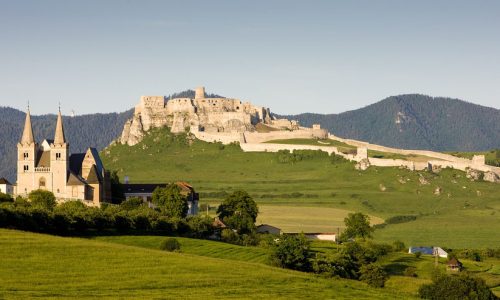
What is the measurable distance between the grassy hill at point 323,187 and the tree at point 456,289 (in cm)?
4349

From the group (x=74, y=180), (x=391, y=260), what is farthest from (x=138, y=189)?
(x=391, y=260)

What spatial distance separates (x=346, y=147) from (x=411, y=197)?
35.3m

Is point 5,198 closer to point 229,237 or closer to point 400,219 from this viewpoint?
point 229,237

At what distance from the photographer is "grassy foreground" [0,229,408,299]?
62062 millimetres

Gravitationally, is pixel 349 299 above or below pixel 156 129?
below

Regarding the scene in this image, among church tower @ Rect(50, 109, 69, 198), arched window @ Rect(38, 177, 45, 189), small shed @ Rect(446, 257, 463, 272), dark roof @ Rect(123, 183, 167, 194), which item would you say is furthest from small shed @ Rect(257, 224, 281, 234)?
small shed @ Rect(446, 257, 463, 272)

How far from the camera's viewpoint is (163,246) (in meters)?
84.9

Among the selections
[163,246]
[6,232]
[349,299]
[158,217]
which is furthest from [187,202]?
[349,299]

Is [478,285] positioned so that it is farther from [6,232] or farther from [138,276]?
[6,232]

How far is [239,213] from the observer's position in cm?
11056

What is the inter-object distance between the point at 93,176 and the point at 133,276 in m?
45.5

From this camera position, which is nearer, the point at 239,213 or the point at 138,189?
the point at 239,213

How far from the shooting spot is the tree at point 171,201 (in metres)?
109

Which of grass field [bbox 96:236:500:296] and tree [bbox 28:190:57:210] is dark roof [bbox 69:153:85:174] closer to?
tree [bbox 28:190:57:210]
